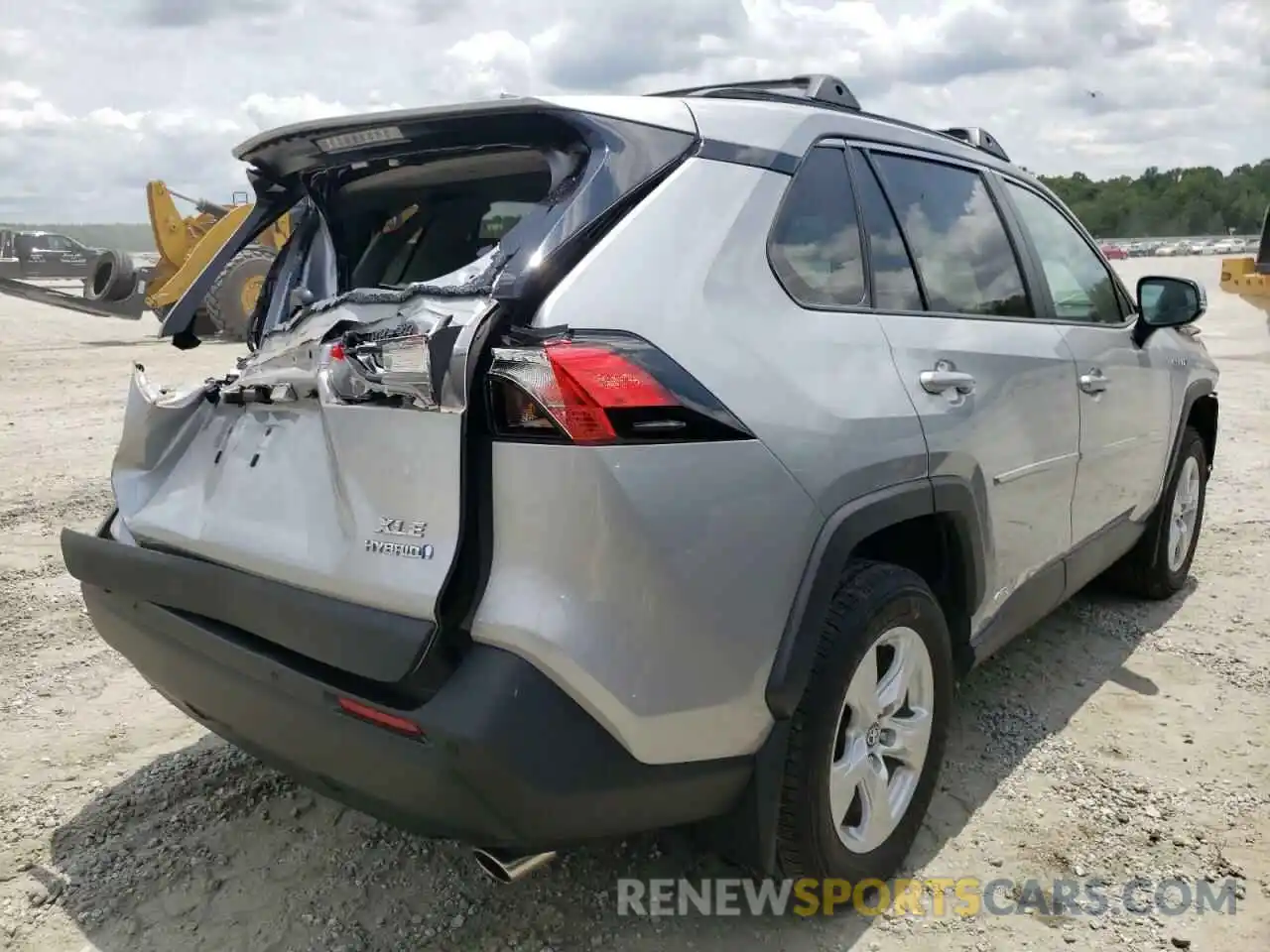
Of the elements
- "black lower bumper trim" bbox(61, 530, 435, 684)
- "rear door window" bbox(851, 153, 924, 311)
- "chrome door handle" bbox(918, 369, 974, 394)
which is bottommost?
"black lower bumper trim" bbox(61, 530, 435, 684)

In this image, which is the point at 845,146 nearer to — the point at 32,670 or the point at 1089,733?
the point at 1089,733

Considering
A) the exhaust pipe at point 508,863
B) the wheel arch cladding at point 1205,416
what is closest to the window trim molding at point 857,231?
the exhaust pipe at point 508,863

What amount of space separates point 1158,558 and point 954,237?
227cm

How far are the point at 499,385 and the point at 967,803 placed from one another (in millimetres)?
2021

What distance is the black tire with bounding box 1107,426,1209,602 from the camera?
14.6ft

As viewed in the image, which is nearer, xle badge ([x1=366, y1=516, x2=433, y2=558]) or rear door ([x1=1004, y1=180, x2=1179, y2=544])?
xle badge ([x1=366, y1=516, x2=433, y2=558])

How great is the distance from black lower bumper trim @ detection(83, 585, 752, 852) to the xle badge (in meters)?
0.22

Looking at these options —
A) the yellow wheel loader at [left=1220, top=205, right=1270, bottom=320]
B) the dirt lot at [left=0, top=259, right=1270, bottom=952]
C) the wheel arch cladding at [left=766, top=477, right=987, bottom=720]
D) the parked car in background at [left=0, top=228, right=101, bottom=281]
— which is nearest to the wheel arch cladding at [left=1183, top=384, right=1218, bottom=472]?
the dirt lot at [left=0, top=259, right=1270, bottom=952]

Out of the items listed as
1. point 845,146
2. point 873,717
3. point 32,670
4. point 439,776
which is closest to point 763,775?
point 873,717

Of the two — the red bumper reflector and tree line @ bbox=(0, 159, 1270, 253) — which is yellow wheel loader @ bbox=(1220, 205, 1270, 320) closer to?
the red bumper reflector

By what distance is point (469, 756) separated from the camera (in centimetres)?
179

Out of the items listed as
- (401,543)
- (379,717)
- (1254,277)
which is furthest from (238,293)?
(1254,277)

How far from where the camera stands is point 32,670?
12.7 ft

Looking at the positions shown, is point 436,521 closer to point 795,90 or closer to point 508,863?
point 508,863
